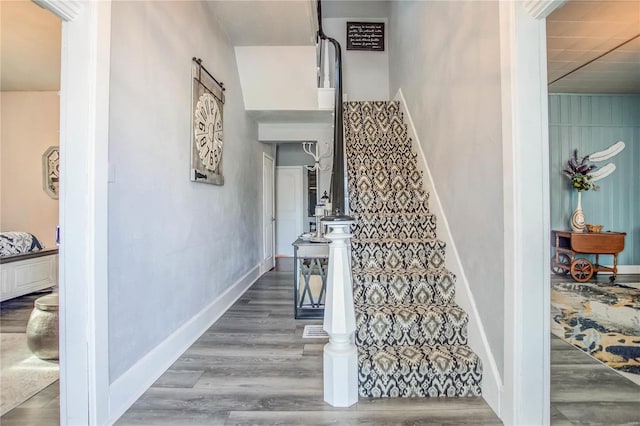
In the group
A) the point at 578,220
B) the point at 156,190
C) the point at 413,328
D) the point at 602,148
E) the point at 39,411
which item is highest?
the point at 602,148

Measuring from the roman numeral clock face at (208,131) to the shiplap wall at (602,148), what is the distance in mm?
4936

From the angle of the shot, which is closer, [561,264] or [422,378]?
[422,378]

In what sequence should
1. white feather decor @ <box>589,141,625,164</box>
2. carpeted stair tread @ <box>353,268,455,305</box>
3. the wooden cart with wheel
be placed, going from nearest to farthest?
1. carpeted stair tread @ <box>353,268,455,305</box>
2. the wooden cart with wheel
3. white feather decor @ <box>589,141,625,164</box>

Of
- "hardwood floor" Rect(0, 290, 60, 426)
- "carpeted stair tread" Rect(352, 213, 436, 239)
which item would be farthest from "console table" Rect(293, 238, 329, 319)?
"hardwood floor" Rect(0, 290, 60, 426)

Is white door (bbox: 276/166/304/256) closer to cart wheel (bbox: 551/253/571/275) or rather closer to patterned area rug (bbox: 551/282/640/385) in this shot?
cart wheel (bbox: 551/253/571/275)

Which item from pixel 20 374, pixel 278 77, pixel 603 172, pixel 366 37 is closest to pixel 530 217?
pixel 20 374

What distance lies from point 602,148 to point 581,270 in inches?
79.9

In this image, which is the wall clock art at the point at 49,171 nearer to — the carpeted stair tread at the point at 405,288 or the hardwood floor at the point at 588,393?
the carpeted stair tread at the point at 405,288

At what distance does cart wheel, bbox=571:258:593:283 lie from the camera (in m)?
4.18

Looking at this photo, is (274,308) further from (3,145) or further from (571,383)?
(3,145)

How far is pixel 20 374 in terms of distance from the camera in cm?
193

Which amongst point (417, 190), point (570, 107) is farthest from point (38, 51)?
point (570, 107)

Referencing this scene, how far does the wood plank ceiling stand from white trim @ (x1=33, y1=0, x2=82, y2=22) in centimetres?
357

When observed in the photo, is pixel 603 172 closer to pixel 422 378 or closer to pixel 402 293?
pixel 402 293
